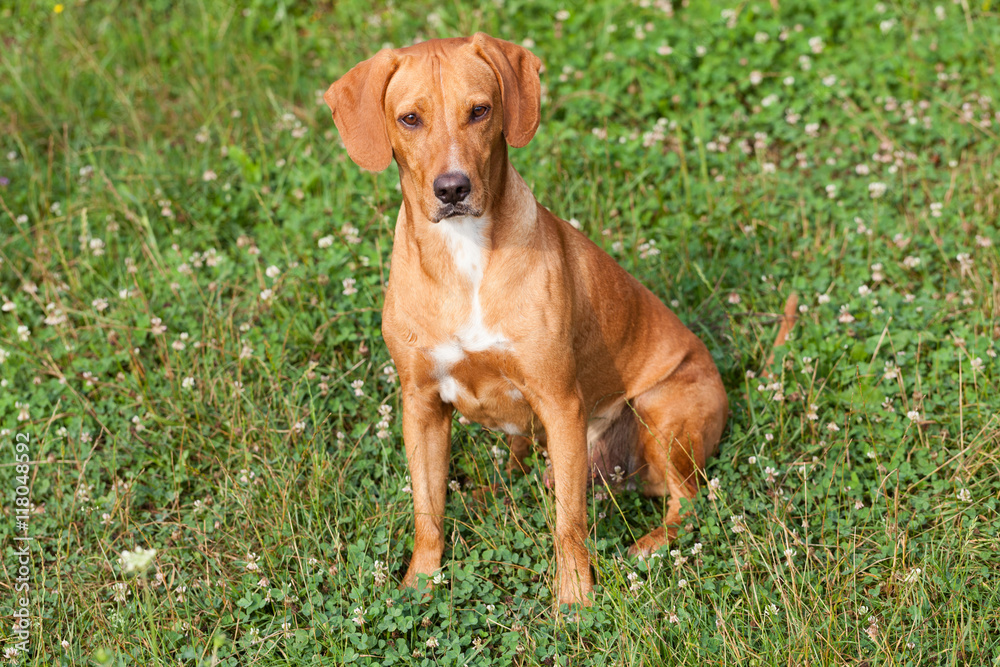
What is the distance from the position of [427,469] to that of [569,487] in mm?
611

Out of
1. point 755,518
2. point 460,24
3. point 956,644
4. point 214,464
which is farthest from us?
point 460,24

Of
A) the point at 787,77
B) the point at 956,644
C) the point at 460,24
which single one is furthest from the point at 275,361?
the point at 787,77

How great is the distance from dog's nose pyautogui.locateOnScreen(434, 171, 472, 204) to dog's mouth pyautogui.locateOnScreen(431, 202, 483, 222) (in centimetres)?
2

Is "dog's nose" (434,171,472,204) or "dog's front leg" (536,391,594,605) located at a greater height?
"dog's nose" (434,171,472,204)

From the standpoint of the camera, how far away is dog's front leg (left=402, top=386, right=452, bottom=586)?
362 cm

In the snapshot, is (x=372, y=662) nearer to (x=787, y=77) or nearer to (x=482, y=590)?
(x=482, y=590)

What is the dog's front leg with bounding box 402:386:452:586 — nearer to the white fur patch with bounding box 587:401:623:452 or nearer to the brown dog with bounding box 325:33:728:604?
the brown dog with bounding box 325:33:728:604

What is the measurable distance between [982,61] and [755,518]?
432 cm

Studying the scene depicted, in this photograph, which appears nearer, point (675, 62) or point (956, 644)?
point (956, 644)

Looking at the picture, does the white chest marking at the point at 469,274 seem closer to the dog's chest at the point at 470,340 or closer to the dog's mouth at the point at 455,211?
the dog's chest at the point at 470,340

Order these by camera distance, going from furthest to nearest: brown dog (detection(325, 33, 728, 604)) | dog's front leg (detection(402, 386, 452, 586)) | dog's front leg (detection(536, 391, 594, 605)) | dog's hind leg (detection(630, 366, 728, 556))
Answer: dog's hind leg (detection(630, 366, 728, 556))
dog's front leg (detection(402, 386, 452, 586))
dog's front leg (detection(536, 391, 594, 605))
brown dog (detection(325, 33, 728, 604))

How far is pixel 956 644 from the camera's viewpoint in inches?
116

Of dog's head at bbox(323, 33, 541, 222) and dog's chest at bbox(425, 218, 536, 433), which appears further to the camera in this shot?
dog's chest at bbox(425, 218, 536, 433)

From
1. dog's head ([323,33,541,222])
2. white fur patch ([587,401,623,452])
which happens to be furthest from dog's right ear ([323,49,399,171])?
white fur patch ([587,401,623,452])
